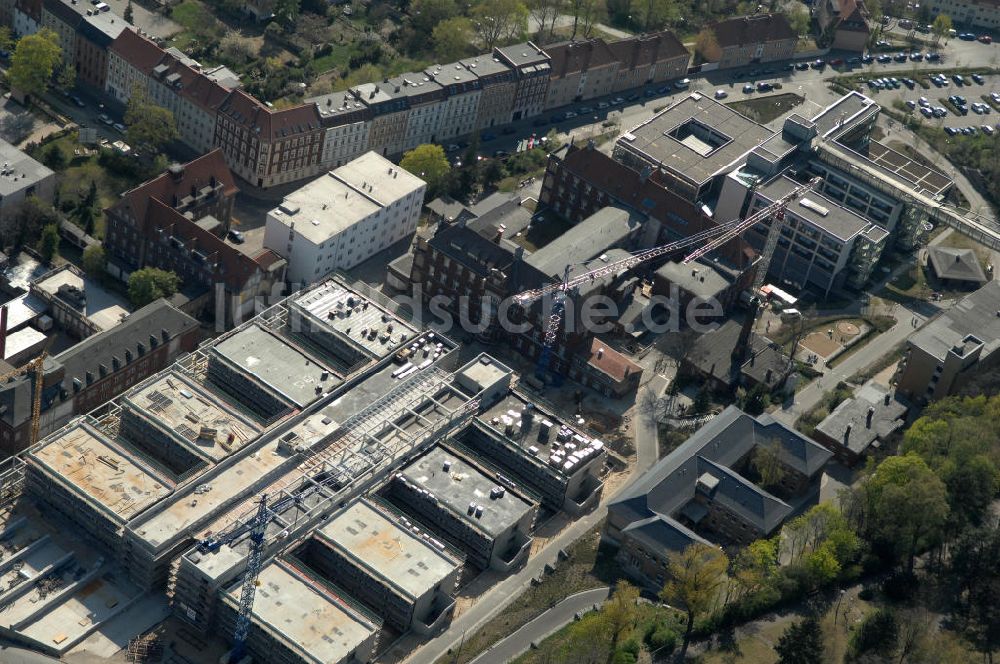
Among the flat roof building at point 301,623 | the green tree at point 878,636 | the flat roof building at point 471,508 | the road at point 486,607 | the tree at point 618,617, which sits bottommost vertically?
the road at point 486,607

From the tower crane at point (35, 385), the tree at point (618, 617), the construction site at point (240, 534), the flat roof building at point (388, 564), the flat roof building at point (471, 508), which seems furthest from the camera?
the tower crane at point (35, 385)

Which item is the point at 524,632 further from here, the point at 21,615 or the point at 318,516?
the point at 21,615

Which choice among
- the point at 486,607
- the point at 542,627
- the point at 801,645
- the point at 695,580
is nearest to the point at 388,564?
the point at 486,607

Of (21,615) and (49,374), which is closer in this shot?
(21,615)

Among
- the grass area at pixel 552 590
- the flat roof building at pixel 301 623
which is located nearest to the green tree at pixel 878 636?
the grass area at pixel 552 590

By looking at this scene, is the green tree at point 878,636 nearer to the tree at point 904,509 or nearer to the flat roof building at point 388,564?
the tree at point 904,509

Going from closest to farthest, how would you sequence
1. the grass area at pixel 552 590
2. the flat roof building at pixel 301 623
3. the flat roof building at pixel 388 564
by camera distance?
the flat roof building at pixel 301 623 → the flat roof building at pixel 388 564 → the grass area at pixel 552 590

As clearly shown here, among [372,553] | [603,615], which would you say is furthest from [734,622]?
[372,553]

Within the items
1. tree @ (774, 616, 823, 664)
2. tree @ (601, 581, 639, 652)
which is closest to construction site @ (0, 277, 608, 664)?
tree @ (601, 581, 639, 652)
